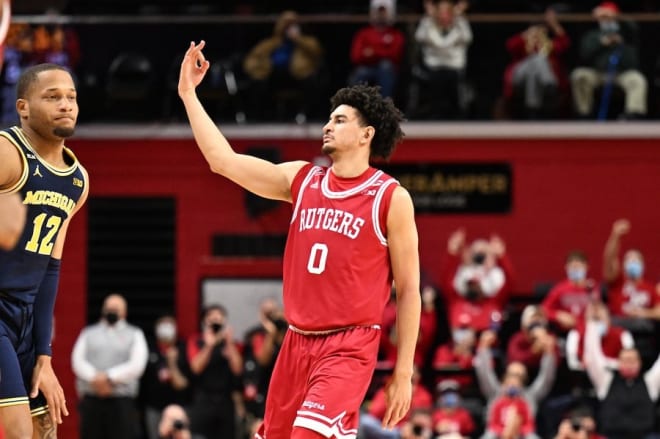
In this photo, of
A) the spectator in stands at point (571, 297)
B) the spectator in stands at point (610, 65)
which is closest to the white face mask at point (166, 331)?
the spectator in stands at point (571, 297)

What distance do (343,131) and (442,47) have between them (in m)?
10.8

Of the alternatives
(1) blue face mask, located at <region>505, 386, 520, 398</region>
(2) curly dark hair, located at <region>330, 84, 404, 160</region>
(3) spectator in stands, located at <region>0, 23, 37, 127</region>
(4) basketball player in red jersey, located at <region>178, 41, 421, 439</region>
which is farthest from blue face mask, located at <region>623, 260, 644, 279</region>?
(4) basketball player in red jersey, located at <region>178, 41, 421, 439</region>

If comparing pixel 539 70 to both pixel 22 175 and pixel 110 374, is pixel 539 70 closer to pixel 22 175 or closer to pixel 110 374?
pixel 110 374

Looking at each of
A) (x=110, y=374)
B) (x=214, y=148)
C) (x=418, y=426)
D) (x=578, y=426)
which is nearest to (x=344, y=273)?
(x=214, y=148)

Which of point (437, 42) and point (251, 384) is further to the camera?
point (437, 42)

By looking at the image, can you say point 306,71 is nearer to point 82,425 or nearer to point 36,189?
point 82,425

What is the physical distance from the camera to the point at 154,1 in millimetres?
20984

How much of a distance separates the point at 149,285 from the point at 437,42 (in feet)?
17.2

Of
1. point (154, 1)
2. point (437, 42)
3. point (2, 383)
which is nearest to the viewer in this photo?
point (2, 383)

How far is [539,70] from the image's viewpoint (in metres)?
17.8

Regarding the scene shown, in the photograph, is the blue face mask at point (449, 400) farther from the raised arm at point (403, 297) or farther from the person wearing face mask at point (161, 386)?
the raised arm at point (403, 297)

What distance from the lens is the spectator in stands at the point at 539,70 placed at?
17.9 meters

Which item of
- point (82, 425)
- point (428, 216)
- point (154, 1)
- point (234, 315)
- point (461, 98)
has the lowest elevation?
point (82, 425)

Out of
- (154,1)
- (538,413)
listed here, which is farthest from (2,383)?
(154,1)
